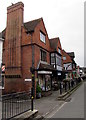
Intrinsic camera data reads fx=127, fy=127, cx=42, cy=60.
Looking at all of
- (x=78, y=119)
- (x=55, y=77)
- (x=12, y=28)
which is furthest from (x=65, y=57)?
(x=78, y=119)

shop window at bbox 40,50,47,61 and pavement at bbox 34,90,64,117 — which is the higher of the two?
shop window at bbox 40,50,47,61

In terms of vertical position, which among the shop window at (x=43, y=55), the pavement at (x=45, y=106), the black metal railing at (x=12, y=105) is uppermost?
the shop window at (x=43, y=55)

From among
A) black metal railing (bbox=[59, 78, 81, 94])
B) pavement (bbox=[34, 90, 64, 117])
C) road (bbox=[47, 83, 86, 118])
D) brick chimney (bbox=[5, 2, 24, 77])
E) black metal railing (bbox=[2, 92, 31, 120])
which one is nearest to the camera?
black metal railing (bbox=[2, 92, 31, 120])

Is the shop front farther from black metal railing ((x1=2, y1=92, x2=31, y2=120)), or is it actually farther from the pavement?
black metal railing ((x1=2, y1=92, x2=31, y2=120))

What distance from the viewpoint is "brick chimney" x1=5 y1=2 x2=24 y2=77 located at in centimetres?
1533

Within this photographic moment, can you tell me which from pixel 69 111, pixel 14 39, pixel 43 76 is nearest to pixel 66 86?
pixel 43 76

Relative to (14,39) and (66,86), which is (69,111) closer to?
(14,39)

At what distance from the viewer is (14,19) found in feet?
53.6

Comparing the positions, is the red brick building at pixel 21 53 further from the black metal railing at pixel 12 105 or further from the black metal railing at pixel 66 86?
the black metal railing at pixel 12 105

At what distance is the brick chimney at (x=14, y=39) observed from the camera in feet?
50.3

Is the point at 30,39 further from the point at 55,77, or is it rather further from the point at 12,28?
the point at 55,77

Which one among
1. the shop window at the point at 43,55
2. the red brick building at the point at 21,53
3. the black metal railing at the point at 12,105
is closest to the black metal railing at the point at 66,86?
the red brick building at the point at 21,53

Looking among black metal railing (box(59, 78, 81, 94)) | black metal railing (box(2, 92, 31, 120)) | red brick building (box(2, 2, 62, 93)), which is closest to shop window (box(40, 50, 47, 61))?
red brick building (box(2, 2, 62, 93))

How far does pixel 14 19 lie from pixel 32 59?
19.7ft
